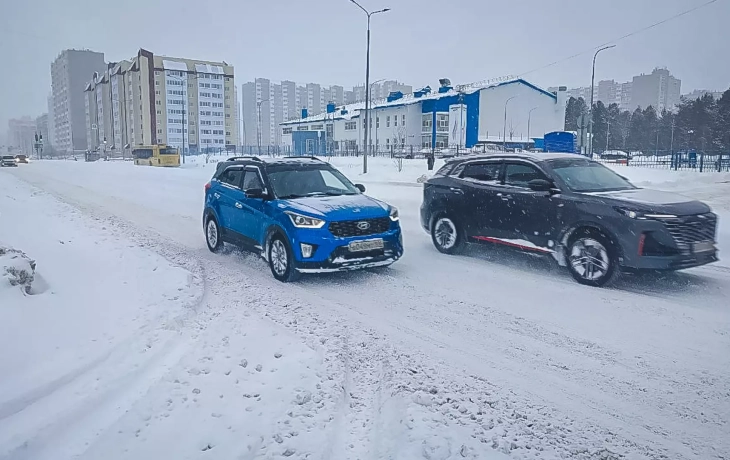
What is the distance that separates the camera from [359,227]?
753cm

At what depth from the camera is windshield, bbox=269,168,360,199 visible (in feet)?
27.4

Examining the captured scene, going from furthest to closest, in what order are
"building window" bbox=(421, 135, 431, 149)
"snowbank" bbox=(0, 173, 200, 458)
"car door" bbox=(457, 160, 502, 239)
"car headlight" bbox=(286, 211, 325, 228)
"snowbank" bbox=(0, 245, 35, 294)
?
"building window" bbox=(421, 135, 431, 149)
"car door" bbox=(457, 160, 502, 239)
"car headlight" bbox=(286, 211, 325, 228)
"snowbank" bbox=(0, 245, 35, 294)
"snowbank" bbox=(0, 173, 200, 458)

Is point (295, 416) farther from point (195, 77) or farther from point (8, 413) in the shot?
point (195, 77)

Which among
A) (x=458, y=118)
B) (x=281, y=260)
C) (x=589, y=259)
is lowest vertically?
(x=281, y=260)

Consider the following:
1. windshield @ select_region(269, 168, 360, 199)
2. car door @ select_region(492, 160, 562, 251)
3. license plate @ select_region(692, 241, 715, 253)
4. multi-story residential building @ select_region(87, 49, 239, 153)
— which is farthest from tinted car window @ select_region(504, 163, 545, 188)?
multi-story residential building @ select_region(87, 49, 239, 153)

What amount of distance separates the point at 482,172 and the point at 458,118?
50.7 meters

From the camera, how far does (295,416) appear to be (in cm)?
384

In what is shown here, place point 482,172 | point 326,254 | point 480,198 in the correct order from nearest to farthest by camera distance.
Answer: point 326,254, point 480,198, point 482,172

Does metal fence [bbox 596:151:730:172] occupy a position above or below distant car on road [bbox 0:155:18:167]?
above

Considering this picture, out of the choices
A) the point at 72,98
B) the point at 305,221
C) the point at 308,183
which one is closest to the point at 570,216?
the point at 305,221

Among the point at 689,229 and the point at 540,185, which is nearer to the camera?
the point at 689,229

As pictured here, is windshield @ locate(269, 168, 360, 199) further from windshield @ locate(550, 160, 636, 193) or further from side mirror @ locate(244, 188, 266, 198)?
windshield @ locate(550, 160, 636, 193)

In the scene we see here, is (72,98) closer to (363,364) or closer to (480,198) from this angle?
(480,198)

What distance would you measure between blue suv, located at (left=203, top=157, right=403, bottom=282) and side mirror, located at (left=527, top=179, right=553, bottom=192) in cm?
215
